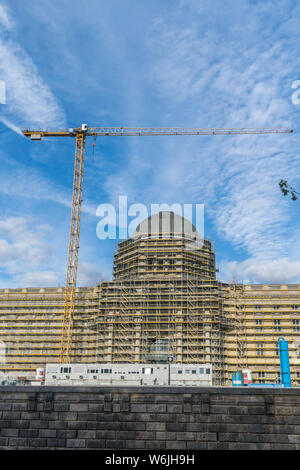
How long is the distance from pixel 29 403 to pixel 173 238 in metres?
76.6

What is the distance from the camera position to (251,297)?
98125 millimetres

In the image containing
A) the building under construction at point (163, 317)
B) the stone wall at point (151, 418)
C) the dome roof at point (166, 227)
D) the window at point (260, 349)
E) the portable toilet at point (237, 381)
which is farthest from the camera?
the dome roof at point (166, 227)

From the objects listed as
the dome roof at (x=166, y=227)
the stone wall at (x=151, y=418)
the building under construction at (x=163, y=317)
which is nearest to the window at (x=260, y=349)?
the building under construction at (x=163, y=317)

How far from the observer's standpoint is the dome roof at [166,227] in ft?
345

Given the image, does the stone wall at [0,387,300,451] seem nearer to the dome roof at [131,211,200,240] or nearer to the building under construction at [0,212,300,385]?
the building under construction at [0,212,300,385]

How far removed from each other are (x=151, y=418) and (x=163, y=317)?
218 ft

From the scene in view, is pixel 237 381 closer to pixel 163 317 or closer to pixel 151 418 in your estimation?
pixel 163 317

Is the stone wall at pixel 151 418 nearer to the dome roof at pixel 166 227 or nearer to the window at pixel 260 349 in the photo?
the window at pixel 260 349

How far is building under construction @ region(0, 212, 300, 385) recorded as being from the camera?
90750 mm

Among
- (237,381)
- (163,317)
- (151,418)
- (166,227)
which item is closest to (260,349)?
(163,317)

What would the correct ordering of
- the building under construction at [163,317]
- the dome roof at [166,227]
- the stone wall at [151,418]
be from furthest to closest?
1. the dome roof at [166,227]
2. the building under construction at [163,317]
3. the stone wall at [151,418]

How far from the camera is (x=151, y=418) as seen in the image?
26672 millimetres

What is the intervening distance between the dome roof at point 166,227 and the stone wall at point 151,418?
77796 mm

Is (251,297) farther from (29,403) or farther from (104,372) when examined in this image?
(29,403)
